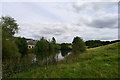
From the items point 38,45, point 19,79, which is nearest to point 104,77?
point 19,79

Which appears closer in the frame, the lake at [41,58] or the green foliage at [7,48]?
the lake at [41,58]

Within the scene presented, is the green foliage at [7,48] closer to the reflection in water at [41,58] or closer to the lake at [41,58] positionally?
the lake at [41,58]

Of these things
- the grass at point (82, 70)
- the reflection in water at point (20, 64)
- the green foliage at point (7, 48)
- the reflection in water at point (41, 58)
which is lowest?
the reflection in water at point (41, 58)

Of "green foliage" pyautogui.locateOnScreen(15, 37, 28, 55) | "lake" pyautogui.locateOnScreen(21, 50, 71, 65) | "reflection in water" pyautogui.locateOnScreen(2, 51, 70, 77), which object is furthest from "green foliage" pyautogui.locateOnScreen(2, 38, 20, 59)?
"green foliage" pyautogui.locateOnScreen(15, 37, 28, 55)

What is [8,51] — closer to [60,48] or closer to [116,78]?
[116,78]

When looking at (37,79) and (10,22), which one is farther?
(10,22)

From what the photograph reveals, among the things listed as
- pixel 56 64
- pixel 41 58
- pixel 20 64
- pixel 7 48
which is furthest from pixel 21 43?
pixel 56 64

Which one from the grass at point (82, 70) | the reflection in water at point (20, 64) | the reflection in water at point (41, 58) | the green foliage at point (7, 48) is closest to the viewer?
the grass at point (82, 70)

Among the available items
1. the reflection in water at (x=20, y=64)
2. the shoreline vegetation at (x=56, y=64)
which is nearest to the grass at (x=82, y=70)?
the shoreline vegetation at (x=56, y=64)

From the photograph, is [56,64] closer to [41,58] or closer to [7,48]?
[7,48]

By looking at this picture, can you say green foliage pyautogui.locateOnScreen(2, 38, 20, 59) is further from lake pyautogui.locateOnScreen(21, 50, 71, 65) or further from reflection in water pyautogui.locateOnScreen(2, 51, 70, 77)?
lake pyautogui.locateOnScreen(21, 50, 71, 65)

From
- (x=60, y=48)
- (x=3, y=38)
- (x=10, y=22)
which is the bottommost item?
(x=60, y=48)

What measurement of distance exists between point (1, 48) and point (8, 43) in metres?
1.08

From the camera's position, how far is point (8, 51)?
48.8ft
